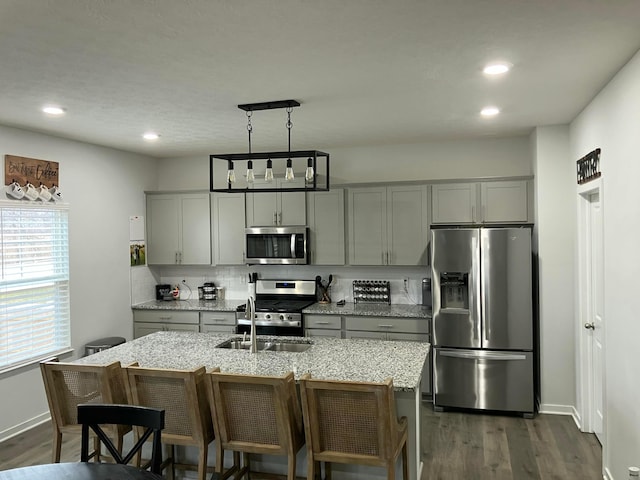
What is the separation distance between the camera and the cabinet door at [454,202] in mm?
5242

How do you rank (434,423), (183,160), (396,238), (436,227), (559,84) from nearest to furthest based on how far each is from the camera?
(559,84)
(434,423)
(436,227)
(396,238)
(183,160)

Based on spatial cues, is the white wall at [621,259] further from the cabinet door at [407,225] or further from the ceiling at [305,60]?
the cabinet door at [407,225]

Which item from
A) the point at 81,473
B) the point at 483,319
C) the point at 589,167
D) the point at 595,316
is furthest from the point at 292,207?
the point at 81,473

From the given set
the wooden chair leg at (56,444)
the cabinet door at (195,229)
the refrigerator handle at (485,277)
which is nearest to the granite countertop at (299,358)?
the wooden chair leg at (56,444)

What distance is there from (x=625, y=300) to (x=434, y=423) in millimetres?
2214

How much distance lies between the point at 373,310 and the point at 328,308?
1.60 ft

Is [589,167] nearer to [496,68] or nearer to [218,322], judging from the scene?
[496,68]

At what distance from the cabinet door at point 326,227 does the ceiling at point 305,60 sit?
1.24 meters

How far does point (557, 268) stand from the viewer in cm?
462

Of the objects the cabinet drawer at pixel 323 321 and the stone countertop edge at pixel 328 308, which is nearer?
the stone countertop edge at pixel 328 308

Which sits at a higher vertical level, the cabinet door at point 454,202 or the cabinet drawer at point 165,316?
the cabinet door at point 454,202

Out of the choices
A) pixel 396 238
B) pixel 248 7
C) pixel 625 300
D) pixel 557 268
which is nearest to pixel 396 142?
pixel 396 238

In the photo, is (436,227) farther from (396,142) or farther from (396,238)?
(396,142)

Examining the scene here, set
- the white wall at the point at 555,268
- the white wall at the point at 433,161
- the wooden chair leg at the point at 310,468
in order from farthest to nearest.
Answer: the white wall at the point at 433,161
the white wall at the point at 555,268
the wooden chair leg at the point at 310,468
